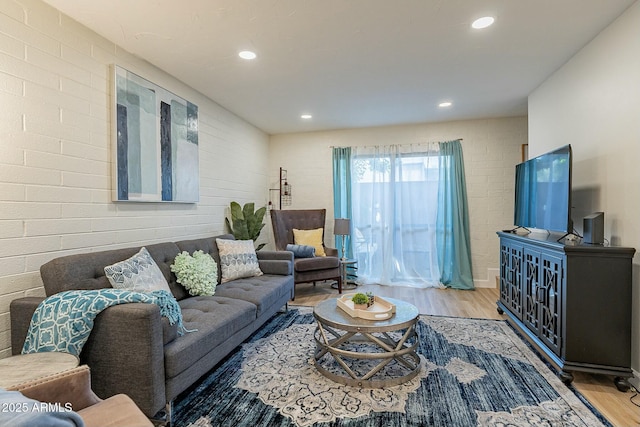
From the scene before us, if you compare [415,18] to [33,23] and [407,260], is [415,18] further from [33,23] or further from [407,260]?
[407,260]

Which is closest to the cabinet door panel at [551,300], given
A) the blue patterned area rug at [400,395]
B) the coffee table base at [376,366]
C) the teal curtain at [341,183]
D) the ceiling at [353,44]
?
the blue patterned area rug at [400,395]

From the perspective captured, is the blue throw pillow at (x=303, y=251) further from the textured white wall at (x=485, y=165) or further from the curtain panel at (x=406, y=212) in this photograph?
the textured white wall at (x=485, y=165)

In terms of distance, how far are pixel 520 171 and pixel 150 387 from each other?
3633 millimetres

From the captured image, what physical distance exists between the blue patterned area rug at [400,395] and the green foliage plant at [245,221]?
1.68 m

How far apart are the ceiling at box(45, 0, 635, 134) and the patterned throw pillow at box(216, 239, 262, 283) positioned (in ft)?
5.54

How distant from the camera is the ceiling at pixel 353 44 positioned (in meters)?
2.02

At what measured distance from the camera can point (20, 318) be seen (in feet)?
5.41

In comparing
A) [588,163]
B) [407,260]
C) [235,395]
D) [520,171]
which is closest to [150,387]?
[235,395]

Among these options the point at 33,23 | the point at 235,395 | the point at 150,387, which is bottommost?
the point at 235,395

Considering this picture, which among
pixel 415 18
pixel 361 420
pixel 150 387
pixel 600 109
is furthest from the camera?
pixel 600 109

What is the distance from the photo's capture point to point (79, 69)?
7.13 ft

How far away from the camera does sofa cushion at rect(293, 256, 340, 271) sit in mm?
3996

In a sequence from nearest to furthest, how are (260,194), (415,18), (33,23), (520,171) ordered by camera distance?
1. (33,23)
2. (415,18)
3. (520,171)
4. (260,194)

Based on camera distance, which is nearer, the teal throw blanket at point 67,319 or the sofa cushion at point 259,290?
the teal throw blanket at point 67,319
